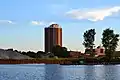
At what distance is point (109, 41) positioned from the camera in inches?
6599

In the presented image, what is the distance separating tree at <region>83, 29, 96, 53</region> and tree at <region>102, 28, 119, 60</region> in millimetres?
9780

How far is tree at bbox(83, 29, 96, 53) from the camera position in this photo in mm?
176875

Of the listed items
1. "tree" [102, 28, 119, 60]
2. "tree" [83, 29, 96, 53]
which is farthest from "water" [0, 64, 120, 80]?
"tree" [83, 29, 96, 53]

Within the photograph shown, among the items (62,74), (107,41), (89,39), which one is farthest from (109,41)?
(62,74)

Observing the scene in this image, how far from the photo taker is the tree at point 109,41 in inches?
6521

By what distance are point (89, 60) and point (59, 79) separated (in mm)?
125139

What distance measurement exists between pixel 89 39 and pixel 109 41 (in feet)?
45.2

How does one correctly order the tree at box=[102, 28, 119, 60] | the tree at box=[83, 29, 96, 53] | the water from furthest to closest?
the tree at box=[83, 29, 96, 53]
the tree at box=[102, 28, 119, 60]
the water

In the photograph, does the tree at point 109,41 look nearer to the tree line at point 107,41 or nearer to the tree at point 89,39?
the tree line at point 107,41

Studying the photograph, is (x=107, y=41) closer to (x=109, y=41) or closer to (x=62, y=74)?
(x=109, y=41)

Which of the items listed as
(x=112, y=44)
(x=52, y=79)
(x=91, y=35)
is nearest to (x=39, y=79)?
(x=52, y=79)

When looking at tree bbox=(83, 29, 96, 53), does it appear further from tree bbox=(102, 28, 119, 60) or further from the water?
the water

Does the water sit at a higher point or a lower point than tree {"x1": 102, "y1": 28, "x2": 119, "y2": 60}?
lower

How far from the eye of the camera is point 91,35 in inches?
7111
